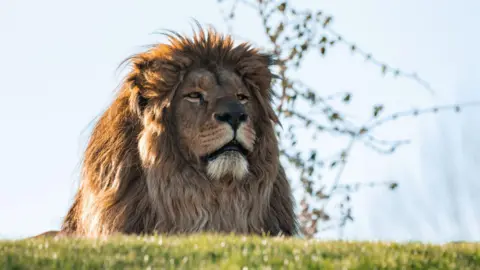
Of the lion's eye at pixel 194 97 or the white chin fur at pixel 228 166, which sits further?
the lion's eye at pixel 194 97

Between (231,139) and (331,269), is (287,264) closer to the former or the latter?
(331,269)

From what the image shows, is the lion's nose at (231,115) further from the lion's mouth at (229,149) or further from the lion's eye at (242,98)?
the lion's eye at (242,98)

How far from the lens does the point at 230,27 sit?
47.4ft

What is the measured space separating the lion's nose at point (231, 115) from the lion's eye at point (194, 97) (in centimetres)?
34

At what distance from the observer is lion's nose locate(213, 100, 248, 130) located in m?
8.84

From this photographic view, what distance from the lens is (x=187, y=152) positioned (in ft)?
30.2

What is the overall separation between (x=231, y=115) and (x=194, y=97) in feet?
1.81

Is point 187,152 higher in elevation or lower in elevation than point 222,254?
higher

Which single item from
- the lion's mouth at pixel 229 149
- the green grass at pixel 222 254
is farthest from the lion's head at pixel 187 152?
the green grass at pixel 222 254

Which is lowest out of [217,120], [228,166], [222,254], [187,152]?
[222,254]

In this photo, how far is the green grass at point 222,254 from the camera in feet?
23.6

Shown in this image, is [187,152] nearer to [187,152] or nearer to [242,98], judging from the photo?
[187,152]

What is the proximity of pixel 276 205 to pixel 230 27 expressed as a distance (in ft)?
16.8

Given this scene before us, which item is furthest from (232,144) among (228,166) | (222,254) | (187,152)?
(222,254)
